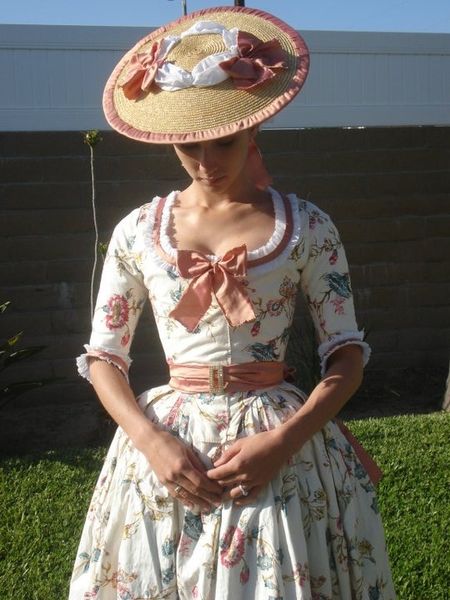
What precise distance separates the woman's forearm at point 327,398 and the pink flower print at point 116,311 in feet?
1.55

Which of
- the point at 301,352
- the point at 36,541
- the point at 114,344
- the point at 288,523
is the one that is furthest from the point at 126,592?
the point at 301,352

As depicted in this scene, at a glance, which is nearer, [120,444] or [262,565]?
[262,565]

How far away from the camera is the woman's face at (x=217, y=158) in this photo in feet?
7.05

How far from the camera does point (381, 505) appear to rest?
439 centimetres

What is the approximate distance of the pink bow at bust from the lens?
85.1 inches

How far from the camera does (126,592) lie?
6.98 feet

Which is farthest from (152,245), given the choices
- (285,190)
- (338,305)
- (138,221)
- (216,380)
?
(285,190)

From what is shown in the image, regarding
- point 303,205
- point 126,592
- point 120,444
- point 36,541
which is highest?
point 303,205

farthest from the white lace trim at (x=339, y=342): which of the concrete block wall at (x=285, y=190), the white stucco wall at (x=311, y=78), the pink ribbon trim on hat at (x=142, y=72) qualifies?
the white stucco wall at (x=311, y=78)

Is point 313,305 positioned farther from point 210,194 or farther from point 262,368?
point 210,194

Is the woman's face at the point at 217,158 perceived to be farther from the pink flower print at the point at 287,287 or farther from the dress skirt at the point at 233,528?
the dress skirt at the point at 233,528

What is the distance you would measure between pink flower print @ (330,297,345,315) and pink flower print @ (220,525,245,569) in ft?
1.79

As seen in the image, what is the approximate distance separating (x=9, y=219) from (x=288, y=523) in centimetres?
421

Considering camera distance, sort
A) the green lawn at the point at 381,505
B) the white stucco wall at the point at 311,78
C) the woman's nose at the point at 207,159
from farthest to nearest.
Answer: the white stucco wall at the point at 311,78 → the green lawn at the point at 381,505 → the woman's nose at the point at 207,159
